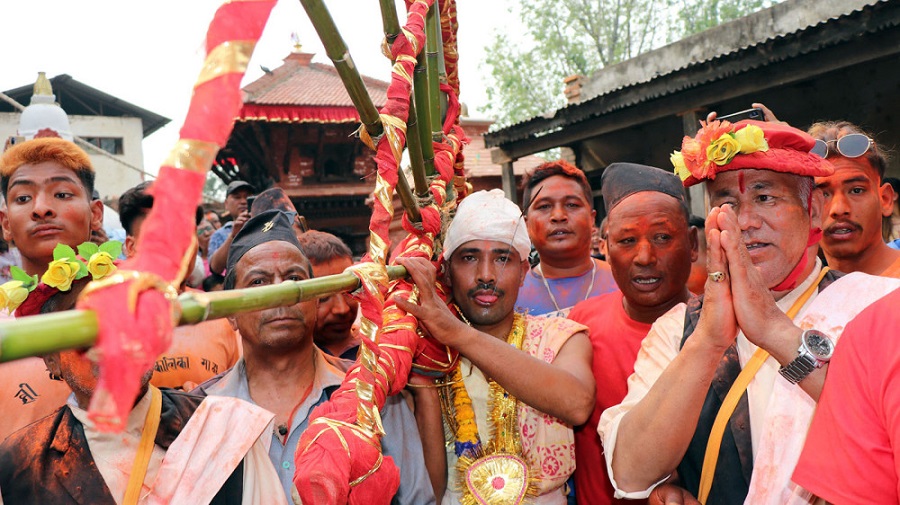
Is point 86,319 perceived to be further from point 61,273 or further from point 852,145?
point 852,145

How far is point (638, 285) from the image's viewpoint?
2.65 meters

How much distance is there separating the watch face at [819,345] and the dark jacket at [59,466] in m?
1.51

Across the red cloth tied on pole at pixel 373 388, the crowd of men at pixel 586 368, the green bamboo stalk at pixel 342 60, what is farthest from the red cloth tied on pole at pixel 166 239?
the crowd of men at pixel 586 368

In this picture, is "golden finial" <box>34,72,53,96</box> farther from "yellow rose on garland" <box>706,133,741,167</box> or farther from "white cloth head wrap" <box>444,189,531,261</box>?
"yellow rose on garland" <box>706,133,741,167</box>

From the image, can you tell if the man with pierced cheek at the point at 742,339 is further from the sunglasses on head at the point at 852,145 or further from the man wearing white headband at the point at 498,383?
the sunglasses on head at the point at 852,145

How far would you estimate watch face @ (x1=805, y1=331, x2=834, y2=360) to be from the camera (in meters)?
1.62

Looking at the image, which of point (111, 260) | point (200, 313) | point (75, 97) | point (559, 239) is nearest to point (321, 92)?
point (75, 97)

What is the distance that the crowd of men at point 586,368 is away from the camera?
175 cm

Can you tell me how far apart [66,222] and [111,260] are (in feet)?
3.18

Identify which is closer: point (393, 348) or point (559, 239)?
point (393, 348)

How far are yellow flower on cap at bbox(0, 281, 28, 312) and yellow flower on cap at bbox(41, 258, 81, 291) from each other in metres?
0.06

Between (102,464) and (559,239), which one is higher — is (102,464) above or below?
below

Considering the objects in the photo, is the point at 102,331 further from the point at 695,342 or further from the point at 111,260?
the point at 695,342

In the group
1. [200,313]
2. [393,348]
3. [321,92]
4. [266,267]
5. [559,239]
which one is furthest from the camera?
[321,92]
